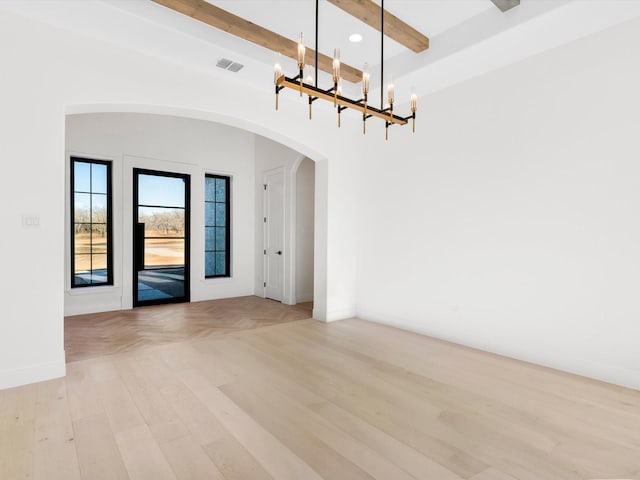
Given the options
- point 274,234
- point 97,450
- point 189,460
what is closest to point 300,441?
point 189,460

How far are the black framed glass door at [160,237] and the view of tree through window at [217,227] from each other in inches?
16.9

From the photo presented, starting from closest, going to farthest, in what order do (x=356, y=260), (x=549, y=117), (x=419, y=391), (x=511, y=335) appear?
(x=419, y=391)
(x=549, y=117)
(x=511, y=335)
(x=356, y=260)

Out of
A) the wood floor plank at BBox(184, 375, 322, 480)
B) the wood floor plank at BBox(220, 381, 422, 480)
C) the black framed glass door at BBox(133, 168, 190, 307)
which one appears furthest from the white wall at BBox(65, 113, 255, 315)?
the wood floor plank at BBox(220, 381, 422, 480)

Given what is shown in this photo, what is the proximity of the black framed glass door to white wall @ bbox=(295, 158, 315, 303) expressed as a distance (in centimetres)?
206

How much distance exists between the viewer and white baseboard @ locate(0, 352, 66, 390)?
2.84 metres

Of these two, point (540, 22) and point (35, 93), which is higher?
point (540, 22)

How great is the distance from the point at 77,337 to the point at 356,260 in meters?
3.77

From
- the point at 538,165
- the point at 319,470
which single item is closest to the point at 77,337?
the point at 319,470

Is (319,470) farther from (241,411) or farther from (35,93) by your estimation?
(35,93)

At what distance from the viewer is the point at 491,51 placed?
3.44 metres

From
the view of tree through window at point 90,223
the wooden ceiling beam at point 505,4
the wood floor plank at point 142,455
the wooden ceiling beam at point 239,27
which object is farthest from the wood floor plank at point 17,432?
the wooden ceiling beam at point 505,4

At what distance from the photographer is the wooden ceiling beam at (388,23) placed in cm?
308

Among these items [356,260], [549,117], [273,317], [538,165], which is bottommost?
[273,317]

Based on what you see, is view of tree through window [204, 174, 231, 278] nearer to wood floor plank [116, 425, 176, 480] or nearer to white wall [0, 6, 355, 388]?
white wall [0, 6, 355, 388]
